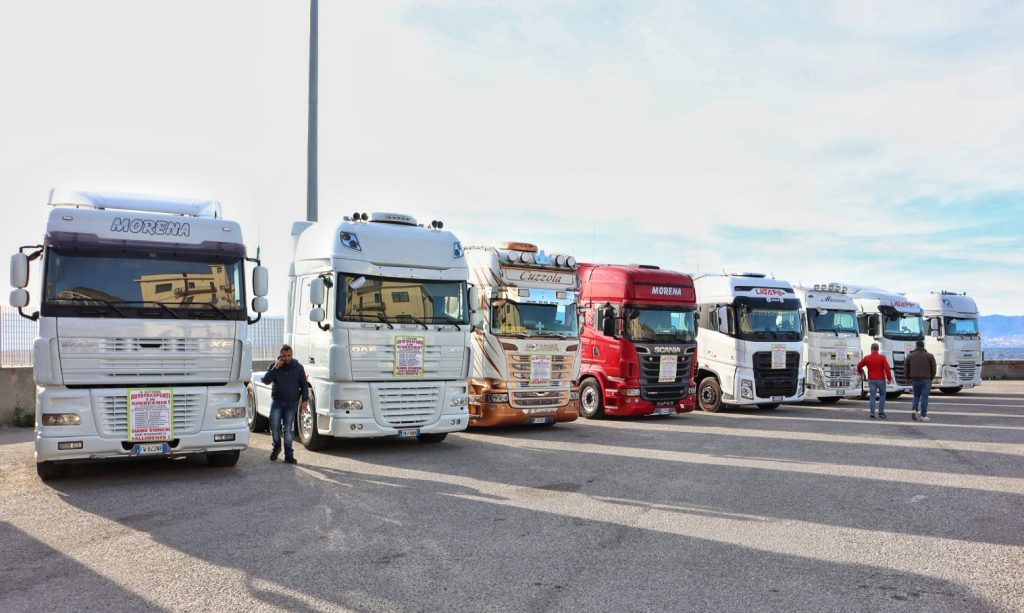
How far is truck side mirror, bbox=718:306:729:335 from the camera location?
19.2 meters

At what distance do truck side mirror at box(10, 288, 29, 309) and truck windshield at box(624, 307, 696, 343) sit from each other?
11.2 m

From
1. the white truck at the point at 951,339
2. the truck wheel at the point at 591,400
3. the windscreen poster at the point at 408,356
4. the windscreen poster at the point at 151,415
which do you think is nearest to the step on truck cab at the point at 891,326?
the white truck at the point at 951,339

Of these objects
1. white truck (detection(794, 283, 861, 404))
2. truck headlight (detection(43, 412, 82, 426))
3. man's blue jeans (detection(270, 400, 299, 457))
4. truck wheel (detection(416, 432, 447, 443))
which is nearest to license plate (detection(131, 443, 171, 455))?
truck headlight (detection(43, 412, 82, 426))

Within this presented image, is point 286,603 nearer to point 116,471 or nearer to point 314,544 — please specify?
point 314,544

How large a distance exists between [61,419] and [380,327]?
13.9 feet

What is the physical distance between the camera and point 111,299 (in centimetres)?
942

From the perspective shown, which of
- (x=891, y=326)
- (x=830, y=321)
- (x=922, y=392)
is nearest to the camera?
(x=922, y=392)

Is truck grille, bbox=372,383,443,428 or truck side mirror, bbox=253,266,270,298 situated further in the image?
truck grille, bbox=372,383,443,428

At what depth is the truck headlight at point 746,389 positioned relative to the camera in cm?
1908

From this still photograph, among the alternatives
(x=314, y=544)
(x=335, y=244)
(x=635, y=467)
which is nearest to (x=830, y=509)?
(x=635, y=467)

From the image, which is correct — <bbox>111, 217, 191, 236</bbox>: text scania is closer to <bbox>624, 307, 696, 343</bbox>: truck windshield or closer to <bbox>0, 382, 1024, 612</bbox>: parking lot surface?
<bbox>0, 382, 1024, 612</bbox>: parking lot surface

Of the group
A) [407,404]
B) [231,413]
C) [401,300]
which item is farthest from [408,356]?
[231,413]

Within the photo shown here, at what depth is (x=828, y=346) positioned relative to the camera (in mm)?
21453

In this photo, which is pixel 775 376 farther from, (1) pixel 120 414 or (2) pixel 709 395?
(1) pixel 120 414
